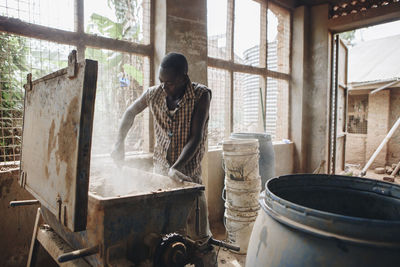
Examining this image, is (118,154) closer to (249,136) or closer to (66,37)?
(66,37)

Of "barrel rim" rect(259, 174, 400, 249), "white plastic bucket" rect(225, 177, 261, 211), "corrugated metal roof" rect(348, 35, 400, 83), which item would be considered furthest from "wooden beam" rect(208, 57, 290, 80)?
"corrugated metal roof" rect(348, 35, 400, 83)

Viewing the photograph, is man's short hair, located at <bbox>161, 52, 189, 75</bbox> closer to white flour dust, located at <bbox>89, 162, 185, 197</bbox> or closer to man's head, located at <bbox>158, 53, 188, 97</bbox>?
man's head, located at <bbox>158, 53, 188, 97</bbox>

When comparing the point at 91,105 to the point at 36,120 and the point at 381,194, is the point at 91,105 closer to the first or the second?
the point at 36,120

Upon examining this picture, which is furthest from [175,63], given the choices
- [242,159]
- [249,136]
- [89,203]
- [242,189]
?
[249,136]

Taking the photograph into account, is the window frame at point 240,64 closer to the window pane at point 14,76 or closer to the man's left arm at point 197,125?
the man's left arm at point 197,125

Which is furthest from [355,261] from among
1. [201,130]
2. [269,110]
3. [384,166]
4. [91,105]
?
[384,166]

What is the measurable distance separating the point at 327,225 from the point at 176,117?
160 centimetres

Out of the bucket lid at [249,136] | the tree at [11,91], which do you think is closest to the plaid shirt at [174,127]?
the tree at [11,91]

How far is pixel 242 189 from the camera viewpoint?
3.38 metres

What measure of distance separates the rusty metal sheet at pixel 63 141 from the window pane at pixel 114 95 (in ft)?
4.15

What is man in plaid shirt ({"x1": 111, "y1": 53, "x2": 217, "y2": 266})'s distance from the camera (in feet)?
6.86

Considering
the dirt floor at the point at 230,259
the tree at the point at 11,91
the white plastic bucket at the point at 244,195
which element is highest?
the tree at the point at 11,91

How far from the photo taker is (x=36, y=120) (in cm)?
165

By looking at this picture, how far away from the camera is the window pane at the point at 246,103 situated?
467 centimetres
